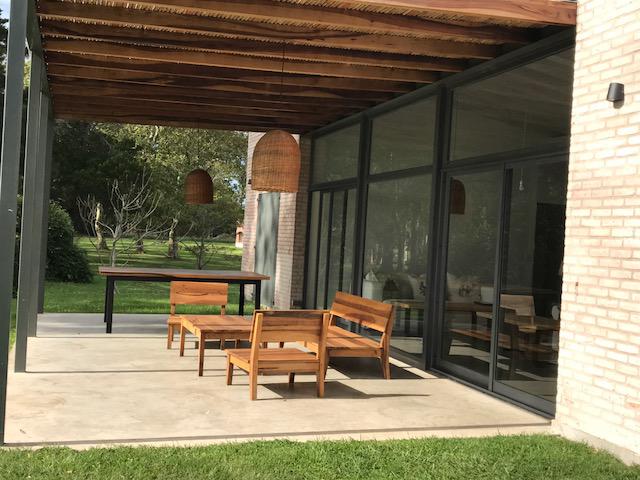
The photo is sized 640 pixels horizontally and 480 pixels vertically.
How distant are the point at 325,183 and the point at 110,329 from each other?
13.7 feet

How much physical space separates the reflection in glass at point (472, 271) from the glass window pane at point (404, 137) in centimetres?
89

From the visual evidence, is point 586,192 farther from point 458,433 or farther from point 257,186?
point 257,186

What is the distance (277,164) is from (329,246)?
4.97 meters

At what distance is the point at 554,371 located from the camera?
6207 millimetres

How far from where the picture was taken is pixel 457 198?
781cm

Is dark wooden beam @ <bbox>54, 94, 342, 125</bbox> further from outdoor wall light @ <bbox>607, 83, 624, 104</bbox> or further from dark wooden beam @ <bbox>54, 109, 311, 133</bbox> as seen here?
outdoor wall light @ <bbox>607, 83, 624, 104</bbox>

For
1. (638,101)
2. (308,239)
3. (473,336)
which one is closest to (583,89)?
(638,101)

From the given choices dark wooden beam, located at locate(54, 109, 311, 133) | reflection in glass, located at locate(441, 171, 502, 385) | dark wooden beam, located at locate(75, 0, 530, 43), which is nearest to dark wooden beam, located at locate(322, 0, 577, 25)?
dark wooden beam, located at locate(75, 0, 530, 43)

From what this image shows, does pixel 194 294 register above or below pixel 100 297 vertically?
above

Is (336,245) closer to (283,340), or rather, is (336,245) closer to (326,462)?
(283,340)

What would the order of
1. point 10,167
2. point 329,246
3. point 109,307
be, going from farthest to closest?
point 329,246
point 109,307
point 10,167

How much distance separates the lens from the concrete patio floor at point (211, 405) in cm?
519

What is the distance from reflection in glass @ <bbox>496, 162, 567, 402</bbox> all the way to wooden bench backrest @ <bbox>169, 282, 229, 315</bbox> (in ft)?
11.7

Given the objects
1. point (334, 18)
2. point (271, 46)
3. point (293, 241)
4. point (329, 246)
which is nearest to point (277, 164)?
point (271, 46)
